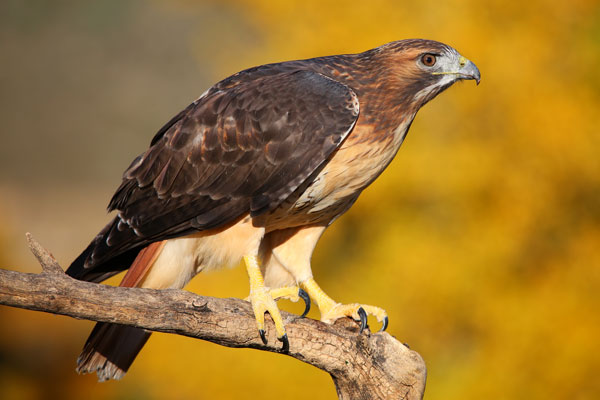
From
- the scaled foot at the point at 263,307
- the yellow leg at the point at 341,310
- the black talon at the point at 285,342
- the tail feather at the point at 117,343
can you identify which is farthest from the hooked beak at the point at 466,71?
the tail feather at the point at 117,343

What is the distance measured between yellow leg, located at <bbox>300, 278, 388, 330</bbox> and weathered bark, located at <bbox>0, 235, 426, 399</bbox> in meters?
0.14

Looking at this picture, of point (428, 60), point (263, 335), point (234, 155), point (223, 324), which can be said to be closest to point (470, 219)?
point (428, 60)

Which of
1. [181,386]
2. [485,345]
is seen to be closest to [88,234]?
[181,386]

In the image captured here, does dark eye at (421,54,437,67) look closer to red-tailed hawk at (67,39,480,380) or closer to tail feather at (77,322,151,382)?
red-tailed hawk at (67,39,480,380)

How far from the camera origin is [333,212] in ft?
12.6

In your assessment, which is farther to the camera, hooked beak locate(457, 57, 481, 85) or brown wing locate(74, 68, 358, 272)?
hooked beak locate(457, 57, 481, 85)

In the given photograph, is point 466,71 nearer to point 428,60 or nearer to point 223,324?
point 428,60

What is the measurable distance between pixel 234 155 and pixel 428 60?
3.77 ft

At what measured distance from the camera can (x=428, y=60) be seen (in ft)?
12.0

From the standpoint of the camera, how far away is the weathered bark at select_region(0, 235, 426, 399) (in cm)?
276

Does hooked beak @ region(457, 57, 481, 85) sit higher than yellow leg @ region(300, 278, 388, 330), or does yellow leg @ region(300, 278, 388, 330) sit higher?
hooked beak @ region(457, 57, 481, 85)

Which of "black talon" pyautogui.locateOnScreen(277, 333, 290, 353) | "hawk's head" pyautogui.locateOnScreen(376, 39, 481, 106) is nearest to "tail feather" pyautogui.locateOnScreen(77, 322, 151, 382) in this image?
"black talon" pyautogui.locateOnScreen(277, 333, 290, 353)

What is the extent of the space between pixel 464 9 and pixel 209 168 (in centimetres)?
487

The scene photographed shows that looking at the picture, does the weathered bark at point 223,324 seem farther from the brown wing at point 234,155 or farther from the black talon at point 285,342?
the brown wing at point 234,155
